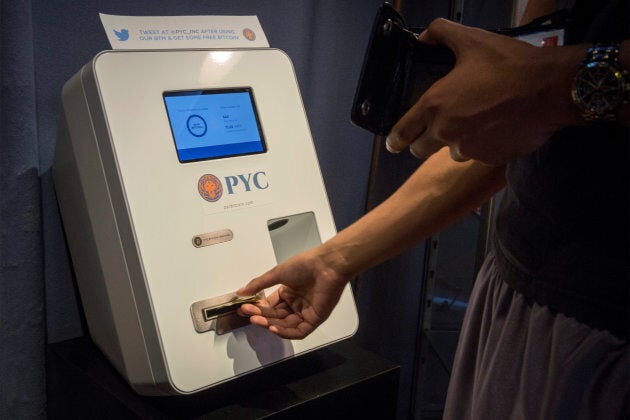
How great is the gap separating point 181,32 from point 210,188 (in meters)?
0.29

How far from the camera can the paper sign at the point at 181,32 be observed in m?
0.91

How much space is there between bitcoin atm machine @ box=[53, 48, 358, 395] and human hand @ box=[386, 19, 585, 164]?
40 centimetres

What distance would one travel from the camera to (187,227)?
31.8 inches

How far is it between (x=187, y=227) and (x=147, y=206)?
0.06m

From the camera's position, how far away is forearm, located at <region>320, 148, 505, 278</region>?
2.29 feet

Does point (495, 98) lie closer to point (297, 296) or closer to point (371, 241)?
point (371, 241)

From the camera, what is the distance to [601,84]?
0.41 metres

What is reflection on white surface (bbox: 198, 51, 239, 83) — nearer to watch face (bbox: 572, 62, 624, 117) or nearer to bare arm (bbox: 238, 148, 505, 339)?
bare arm (bbox: 238, 148, 505, 339)

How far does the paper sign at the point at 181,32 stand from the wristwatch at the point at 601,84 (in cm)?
66

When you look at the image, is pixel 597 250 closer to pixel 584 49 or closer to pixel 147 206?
pixel 584 49

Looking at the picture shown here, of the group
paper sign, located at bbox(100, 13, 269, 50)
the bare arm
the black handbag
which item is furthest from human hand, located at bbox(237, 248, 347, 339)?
paper sign, located at bbox(100, 13, 269, 50)

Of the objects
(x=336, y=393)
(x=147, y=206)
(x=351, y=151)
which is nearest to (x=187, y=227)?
(x=147, y=206)

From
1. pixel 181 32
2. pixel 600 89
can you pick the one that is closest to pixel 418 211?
pixel 600 89

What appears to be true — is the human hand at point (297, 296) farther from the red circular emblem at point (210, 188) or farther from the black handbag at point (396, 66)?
the black handbag at point (396, 66)
